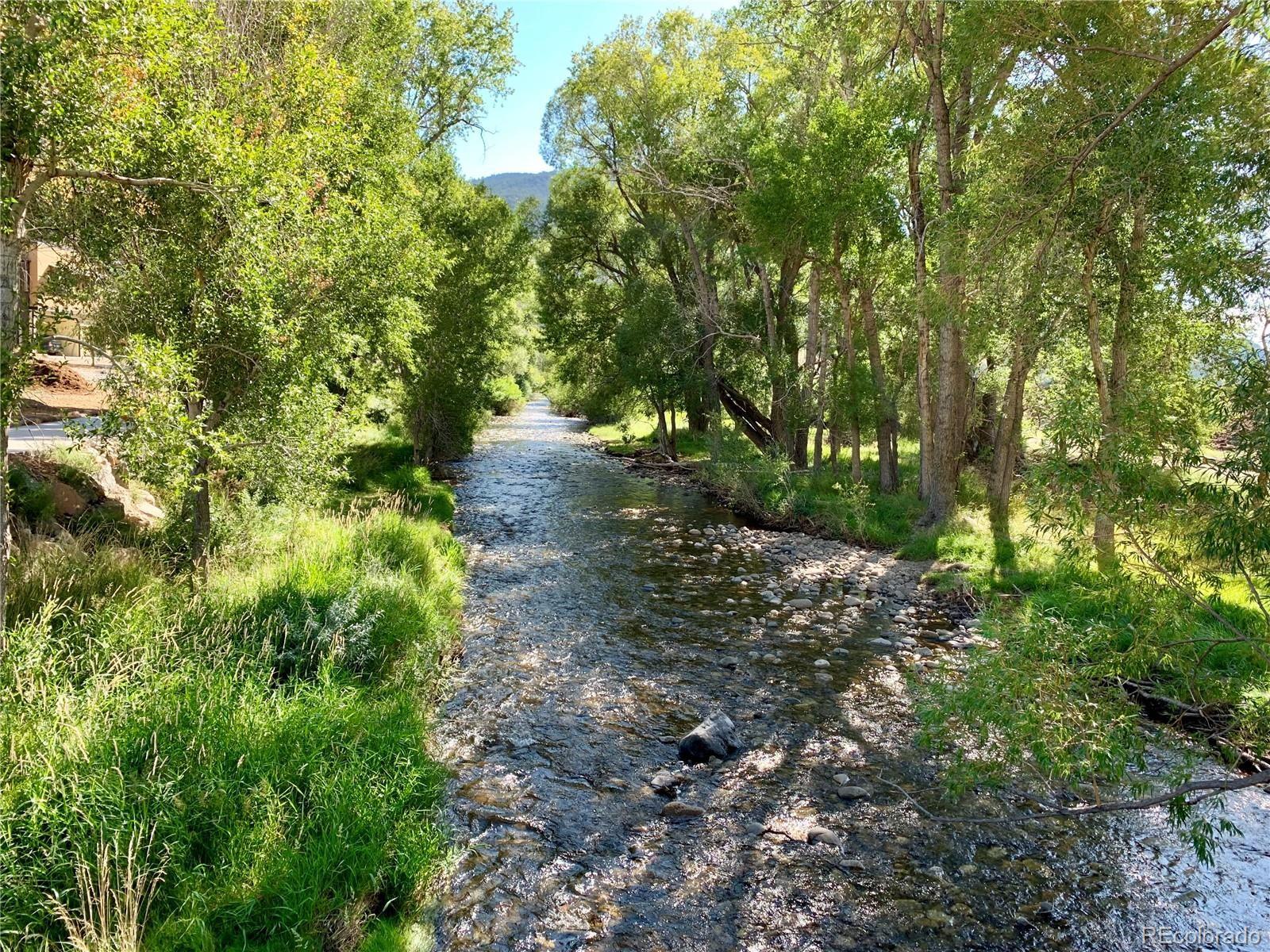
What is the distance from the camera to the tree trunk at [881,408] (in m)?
21.8

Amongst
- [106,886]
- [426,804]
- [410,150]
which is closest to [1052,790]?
[426,804]

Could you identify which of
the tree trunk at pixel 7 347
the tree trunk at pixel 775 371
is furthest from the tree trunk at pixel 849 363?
the tree trunk at pixel 7 347

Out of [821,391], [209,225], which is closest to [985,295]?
[821,391]

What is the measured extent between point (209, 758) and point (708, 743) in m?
5.01

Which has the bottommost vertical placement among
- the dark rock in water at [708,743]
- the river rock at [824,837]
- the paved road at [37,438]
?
the river rock at [824,837]

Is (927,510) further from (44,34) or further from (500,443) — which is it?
(500,443)

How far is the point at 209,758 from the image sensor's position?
18.5 feet

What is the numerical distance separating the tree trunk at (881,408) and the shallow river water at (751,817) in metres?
9.53

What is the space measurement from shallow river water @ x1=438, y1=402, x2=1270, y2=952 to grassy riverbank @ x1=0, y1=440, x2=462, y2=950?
30.7 inches

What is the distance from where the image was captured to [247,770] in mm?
5672

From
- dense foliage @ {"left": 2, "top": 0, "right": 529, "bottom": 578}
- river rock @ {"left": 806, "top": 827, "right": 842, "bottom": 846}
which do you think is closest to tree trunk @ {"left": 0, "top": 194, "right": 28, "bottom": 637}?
dense foliage @ {"left": 2, "top": 0, "right": 529, "bottom": 578}

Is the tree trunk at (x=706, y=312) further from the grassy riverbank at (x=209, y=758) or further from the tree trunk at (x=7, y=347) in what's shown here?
the tree trunk at (x=7, y=347)

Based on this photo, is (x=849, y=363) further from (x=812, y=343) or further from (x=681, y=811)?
(x=681, y=811)

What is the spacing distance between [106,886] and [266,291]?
273 inches
